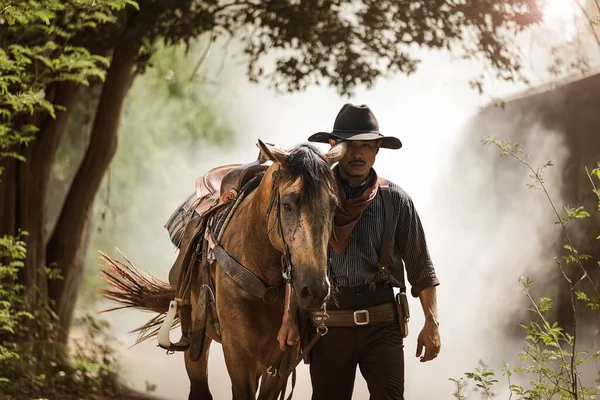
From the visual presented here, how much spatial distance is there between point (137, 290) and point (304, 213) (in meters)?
3.23

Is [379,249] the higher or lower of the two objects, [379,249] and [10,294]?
the higher

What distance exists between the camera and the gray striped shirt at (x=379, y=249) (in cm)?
494

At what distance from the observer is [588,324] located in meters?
8.82

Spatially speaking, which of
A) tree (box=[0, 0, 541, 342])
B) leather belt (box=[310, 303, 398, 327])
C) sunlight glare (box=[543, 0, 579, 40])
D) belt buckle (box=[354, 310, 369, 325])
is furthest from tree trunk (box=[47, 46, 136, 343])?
belt buckle (box=[354, 310, 369, 325])

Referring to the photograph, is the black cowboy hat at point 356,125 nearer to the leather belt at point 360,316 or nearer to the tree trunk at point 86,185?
the leather belt at point 360,316

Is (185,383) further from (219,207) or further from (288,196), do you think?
(288,196)

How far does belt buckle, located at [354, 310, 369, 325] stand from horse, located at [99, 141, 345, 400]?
18.8 inches

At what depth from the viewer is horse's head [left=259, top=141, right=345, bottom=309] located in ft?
13.7

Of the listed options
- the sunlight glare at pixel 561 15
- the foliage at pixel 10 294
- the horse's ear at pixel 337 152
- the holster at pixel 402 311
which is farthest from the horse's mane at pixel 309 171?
the sunlight glare at pixel 561 15

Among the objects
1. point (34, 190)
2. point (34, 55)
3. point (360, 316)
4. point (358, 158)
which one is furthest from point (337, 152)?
point (34, 190)

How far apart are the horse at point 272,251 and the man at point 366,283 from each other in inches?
11.4

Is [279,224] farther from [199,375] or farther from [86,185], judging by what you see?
[86,185]

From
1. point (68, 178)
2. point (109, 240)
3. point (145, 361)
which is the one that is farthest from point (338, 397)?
point (109, 240)

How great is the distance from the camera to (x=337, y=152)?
4.75 metres
